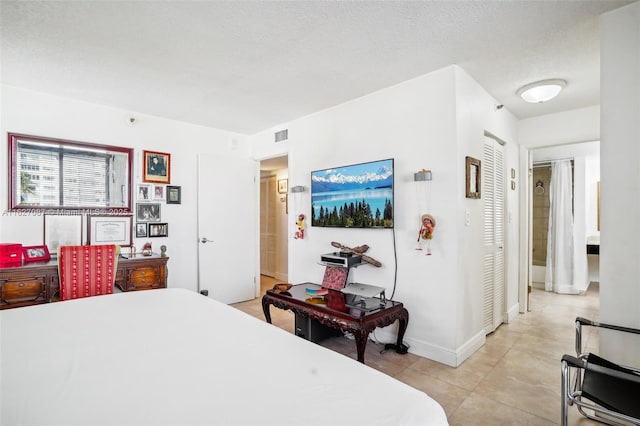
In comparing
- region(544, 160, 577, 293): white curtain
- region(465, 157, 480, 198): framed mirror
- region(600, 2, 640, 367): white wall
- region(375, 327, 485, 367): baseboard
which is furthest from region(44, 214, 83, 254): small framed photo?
region(544, 160, 577, 293): white curtain

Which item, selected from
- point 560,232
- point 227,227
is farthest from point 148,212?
point 560,232

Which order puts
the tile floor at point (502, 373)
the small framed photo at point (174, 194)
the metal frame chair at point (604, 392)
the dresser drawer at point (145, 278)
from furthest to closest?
the small framed photo at point (174, 194), the dresser drawer at point (145, 278), the tile floor at point (502, 373), the metal frame chair at point (604, 392)

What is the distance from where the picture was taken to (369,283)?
10.8ft

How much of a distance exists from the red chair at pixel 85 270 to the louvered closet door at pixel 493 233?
11.8 feet

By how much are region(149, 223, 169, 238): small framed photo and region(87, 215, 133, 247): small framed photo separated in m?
0.22

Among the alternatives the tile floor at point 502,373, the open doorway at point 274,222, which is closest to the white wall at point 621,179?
the tile floor at point 502,373

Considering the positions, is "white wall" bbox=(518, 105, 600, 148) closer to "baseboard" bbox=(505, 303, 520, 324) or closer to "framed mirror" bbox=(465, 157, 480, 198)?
"framed mirror" bbox=(465, 157, 480, 198)

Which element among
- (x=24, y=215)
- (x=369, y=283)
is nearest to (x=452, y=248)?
(x=369, y=283)

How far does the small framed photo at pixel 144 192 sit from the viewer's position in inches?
155

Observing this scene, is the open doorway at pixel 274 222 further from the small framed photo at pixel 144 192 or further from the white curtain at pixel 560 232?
the white curtain at pixel 560 232

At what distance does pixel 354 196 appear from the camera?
11.0 ft

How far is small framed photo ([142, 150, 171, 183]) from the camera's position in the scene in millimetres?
3969

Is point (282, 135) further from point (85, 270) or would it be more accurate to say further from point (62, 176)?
point (85, 270)

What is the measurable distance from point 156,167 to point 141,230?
814mm
